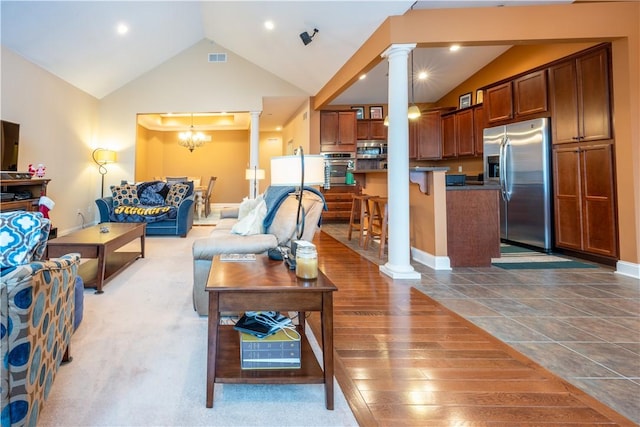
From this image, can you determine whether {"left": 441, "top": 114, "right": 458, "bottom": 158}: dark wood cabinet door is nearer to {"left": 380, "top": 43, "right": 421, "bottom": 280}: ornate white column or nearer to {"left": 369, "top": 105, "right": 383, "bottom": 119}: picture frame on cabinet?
{"left": 369, "top": 105, "right": 383, "bottom": 119}: picture frame on cabinet

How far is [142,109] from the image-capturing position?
22.4 feet

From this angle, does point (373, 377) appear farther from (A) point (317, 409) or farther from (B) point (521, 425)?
(B) point (521, 425)

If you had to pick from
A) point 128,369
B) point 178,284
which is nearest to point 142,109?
point 178,284

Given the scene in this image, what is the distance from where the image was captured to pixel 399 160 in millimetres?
3141

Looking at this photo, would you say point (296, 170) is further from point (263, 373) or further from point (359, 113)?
point (359, 113)

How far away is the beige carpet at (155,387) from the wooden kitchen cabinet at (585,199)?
3.64m

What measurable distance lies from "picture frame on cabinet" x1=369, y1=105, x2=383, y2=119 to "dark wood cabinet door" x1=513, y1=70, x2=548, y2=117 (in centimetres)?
301

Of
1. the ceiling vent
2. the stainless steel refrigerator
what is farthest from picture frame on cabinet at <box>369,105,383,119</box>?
the ceiling vent

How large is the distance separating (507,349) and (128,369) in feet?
6.52

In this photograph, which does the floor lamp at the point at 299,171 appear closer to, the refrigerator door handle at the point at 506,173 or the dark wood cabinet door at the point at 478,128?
the refrigerator door handle at the point at 506,173

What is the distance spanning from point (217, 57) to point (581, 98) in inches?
255


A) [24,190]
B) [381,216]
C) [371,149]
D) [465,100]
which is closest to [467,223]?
[381,216]

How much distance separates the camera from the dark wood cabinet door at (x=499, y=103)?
4.59 metres

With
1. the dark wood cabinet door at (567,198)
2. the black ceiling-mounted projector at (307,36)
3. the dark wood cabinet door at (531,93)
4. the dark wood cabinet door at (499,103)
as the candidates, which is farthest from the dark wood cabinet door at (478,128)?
the black ceiling-mounted projector at (307,36)
